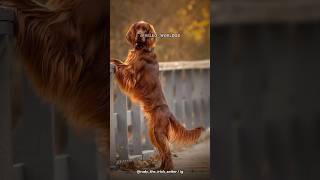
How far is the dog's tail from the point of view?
439cm

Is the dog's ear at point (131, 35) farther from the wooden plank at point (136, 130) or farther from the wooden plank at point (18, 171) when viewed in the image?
the wooden plank at point (18, 171)

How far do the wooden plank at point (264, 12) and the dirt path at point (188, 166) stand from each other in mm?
952

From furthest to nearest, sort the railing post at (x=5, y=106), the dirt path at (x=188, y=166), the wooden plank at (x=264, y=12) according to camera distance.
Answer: the railing post at (x=5, y=106) → the dirt path at (x=188, y=166) → the wooden plank at (x=264, y=12)

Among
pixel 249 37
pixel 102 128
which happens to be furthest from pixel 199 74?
pixel 102 128

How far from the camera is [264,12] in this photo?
4297mm

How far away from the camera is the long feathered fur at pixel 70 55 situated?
14.6 feet

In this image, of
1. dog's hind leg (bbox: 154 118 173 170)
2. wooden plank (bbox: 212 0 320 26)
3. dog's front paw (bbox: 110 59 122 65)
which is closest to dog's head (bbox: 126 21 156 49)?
dog's front paw (bbox: 110 59 122 65)

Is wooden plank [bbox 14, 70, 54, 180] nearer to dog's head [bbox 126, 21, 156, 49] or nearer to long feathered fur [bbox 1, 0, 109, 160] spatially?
long feathered fur [bbox 1, 0, 109, 160]

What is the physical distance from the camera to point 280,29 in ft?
14.1

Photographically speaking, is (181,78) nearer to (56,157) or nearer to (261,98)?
(261,98)

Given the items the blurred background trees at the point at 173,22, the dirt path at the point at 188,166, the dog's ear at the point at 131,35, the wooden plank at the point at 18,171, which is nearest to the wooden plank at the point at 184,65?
the blurred background trees at the point at 173,22

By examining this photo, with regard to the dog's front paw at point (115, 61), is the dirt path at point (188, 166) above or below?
below

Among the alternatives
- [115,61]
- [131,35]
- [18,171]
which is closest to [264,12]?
[131,35]

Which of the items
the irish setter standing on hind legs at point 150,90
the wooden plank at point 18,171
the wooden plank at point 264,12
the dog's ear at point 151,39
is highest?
the wooden plank at point 264,12
